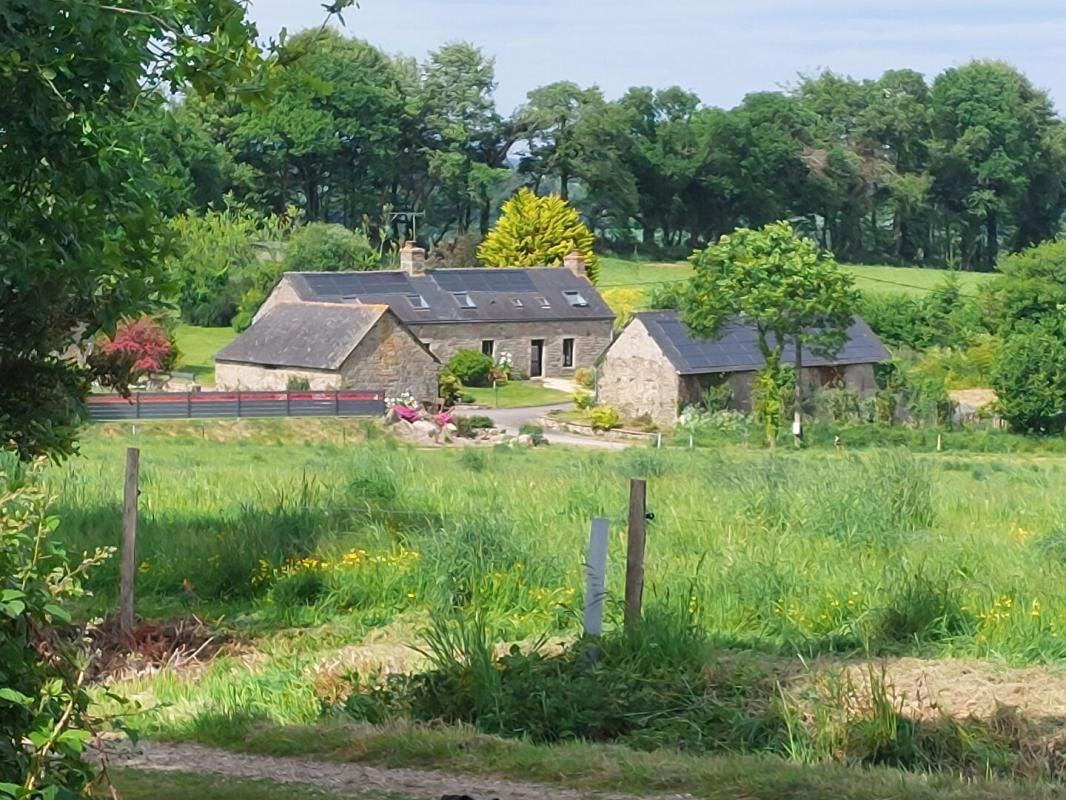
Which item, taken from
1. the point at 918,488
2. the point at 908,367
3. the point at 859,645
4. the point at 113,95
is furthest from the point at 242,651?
the point at 908,367

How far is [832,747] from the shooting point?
30.6 feet

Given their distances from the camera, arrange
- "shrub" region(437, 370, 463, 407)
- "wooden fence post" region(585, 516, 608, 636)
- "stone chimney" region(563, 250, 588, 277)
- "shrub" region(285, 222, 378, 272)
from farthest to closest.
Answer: "shrub" region(285, 222, 378, 272) → "stone chimney" region(563, 250, 588, 277) → "shrub" region(437, 370, 463, 407) → "wooden fence post" region(585, 516, 608, 636)

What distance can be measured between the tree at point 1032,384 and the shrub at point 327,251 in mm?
34929

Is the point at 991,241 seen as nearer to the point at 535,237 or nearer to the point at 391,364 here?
the point at 535,237

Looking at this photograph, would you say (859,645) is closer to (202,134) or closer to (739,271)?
(739,271)

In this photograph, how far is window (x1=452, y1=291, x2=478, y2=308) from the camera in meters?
69.6

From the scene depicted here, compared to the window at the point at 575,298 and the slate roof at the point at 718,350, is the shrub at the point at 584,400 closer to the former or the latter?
the slate roof at the point at 718,350

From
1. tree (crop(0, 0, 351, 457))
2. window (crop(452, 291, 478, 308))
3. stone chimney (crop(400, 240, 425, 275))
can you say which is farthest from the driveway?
tree (crop(0, 0, 351, 457))

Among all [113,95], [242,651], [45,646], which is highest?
[113,95]

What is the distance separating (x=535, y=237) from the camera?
3469 inches

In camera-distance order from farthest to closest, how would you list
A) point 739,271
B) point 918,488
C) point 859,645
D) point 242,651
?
point 739,271, point 918,488, point 242,651, point 859,645

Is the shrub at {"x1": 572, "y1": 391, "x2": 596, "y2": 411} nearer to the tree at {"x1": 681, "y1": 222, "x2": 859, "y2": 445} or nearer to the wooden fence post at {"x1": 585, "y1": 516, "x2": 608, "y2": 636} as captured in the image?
the tree at {"x1": 681, "y1": 222, "x2": 859, "y2": 445}

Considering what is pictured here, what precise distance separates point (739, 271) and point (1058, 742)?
155 ft

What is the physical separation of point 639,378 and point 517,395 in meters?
6.98
